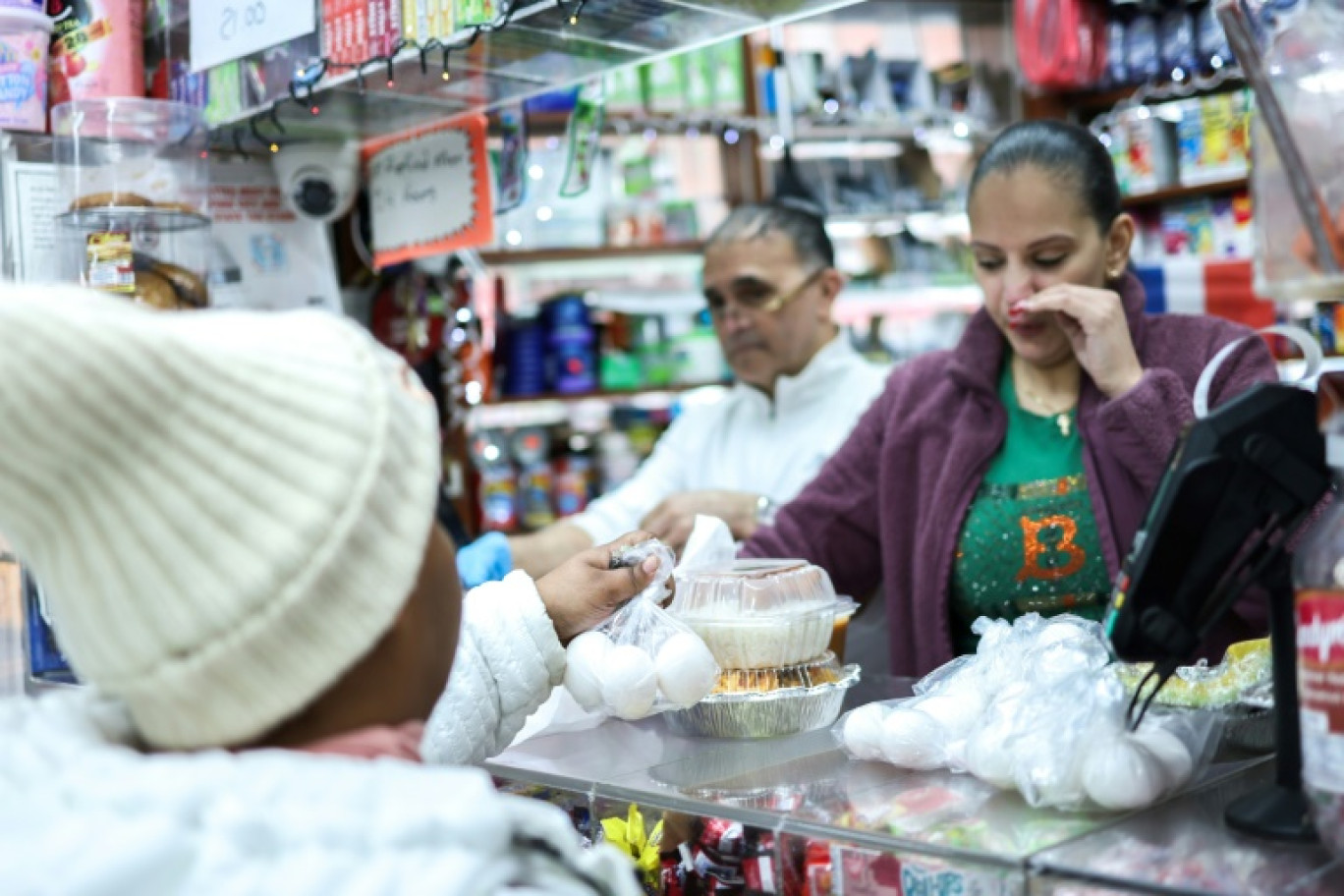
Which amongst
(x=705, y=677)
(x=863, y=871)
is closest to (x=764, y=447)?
(x=705, y=677)

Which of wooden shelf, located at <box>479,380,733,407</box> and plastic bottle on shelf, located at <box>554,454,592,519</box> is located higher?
wooden shelf, located at <box>479,380,733,407</box>

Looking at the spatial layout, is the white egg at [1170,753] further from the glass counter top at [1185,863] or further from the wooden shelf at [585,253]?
the wooden shelf at [585,253]

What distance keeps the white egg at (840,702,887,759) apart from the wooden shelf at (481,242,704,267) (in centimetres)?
398

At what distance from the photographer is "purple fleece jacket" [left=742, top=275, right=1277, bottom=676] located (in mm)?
1983

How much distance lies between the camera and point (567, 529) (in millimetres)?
3139

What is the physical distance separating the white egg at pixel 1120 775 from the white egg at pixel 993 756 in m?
0.08

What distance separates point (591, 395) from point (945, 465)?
3.08 meters

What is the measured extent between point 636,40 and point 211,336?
1325 millimetres

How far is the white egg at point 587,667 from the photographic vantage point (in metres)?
→ 1.54

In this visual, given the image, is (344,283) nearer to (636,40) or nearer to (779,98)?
(636,40)

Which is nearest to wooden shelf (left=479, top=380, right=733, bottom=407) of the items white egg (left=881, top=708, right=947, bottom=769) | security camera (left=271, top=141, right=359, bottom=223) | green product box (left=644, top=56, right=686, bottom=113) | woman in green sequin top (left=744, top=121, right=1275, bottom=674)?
green product box (left=644, top=56, right=686, bottom=113)

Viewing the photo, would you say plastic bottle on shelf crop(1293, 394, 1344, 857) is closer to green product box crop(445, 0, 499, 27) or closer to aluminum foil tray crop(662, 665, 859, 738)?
aluminum foil tray crop(662, 665, 859, 738)

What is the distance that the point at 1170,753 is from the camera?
122 centimetres

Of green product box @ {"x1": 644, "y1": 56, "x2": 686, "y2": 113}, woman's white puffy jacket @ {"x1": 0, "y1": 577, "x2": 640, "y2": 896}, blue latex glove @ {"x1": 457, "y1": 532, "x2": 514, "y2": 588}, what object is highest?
green product box @ {"x1": 644, "y1": 56, "x2": 686, "y2": 113}
